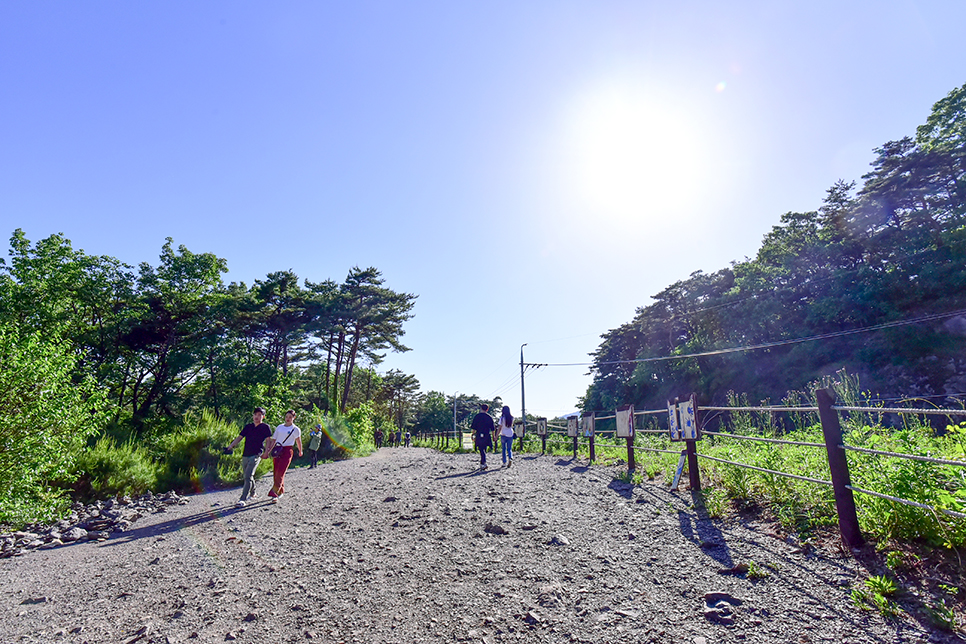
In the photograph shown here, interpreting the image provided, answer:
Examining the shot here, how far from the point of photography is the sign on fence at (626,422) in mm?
8516

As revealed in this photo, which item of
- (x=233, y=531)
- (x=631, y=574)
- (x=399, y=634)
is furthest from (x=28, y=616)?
(x=631, y=574)

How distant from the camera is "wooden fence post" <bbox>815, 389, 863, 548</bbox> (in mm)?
3469

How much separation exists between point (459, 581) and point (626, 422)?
6002mm

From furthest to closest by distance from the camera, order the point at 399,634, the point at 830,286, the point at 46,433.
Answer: the point at 830,286
the point at 46,433
the point at 399,634

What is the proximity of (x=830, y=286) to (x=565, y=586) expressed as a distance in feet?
117

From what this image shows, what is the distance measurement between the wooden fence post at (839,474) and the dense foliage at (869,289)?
19.2m

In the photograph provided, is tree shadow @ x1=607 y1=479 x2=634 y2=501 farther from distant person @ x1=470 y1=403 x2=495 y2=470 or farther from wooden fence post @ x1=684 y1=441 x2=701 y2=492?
distant person @ x1=470 y1=403 x2=495 y2=470

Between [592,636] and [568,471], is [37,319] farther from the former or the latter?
[592,636]

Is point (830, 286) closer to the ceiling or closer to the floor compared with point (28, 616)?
closer to the ceiling

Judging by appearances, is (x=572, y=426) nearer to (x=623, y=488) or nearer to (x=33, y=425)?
(x=623, y=488)

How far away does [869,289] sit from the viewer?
27.2 m

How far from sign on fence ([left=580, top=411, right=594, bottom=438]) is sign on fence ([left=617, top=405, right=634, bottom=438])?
2.36m

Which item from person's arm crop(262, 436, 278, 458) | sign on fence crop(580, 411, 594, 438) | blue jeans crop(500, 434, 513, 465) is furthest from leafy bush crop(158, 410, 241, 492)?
sign on fence crop(580, 411, 594, 438)

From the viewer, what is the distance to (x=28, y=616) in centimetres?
358
